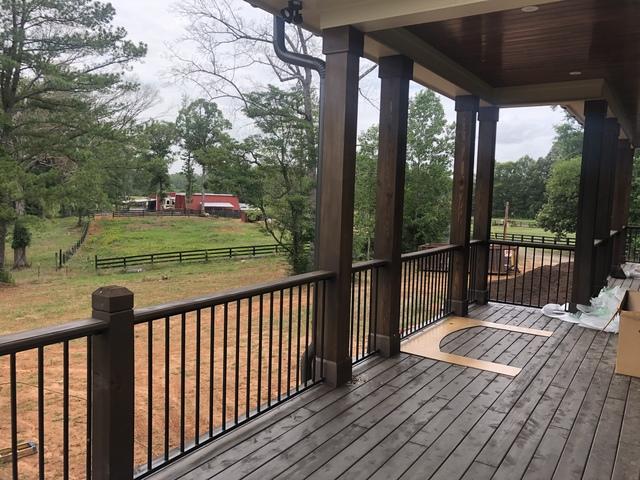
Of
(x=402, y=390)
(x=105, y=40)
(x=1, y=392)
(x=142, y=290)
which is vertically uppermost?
(x=105, y=40)

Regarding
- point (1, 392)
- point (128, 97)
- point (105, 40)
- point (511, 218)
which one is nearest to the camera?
point (1, 392)

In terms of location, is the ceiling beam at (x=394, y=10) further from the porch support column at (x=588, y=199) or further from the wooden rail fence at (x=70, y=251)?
the wooden rail fence at (x=70, y=251)

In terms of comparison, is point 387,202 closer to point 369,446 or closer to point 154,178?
point 369,446

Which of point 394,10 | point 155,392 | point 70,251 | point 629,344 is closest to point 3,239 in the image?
point 70,251

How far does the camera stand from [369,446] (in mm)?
2461

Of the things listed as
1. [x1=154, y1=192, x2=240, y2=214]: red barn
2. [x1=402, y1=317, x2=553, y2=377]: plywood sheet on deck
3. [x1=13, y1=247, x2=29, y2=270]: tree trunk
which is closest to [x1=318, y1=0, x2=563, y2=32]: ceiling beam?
[x1=402, y1=317, x2=553, y2=377]: plywood sheet on deck

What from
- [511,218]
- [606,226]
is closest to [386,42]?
[606,226]

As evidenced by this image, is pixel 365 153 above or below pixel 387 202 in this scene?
above

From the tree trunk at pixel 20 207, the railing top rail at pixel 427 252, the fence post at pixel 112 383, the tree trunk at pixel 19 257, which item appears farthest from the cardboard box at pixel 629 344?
the tree trunk at pixel 19 257

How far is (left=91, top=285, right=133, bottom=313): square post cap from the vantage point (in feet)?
5.87

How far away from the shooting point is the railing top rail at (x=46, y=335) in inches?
58.7

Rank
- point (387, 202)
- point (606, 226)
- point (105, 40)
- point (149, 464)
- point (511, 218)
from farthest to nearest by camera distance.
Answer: point (511, 218), point (105, 40), point (606, 226), point (387, 202), point (149, 464)

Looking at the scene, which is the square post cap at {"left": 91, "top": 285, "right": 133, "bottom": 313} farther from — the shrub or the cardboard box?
the shrub

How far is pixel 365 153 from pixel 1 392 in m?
10.7
